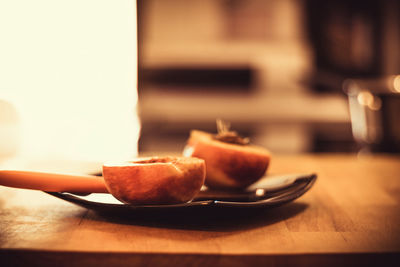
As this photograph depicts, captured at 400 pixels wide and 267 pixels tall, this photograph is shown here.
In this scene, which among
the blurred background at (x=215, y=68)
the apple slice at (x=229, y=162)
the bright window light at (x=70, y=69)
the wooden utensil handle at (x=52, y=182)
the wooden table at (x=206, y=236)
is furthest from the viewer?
the bright window light at (x=70, y=69)

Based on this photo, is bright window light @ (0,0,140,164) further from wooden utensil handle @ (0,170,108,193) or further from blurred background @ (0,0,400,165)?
wooden utensil handle @ (0,170,108,193)

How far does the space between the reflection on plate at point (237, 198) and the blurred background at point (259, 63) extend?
3495mm

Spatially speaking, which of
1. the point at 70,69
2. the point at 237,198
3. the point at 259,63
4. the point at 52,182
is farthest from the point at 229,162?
the point at 70,69

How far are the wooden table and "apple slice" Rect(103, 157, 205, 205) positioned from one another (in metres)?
0.03

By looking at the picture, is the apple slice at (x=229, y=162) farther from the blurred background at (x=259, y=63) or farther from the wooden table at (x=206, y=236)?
the blurred background at (x=259, y=63)

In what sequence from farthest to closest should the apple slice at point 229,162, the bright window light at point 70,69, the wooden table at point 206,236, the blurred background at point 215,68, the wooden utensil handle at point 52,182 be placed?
the bright window light at point 70,69, the blurred background at point 215,68, the apple slice at point 229,162, the wooden utensil handle at point 52,182, the wooden table at point 206,236

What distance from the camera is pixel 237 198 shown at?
1.62 ft

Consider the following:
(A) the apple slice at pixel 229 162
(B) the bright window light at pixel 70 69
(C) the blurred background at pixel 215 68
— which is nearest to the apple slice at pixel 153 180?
(A) the apple slice at pixel 229 162

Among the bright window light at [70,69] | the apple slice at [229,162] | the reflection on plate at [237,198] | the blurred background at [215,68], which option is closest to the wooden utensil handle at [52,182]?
the reflection on plate at [237,198]

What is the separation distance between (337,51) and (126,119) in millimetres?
2507

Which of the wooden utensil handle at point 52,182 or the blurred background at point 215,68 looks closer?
the wooden utensil handle at point 52,182

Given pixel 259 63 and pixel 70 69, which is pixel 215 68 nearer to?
pixel 259 63

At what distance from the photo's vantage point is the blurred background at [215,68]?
165 inches

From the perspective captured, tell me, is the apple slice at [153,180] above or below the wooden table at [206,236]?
above
